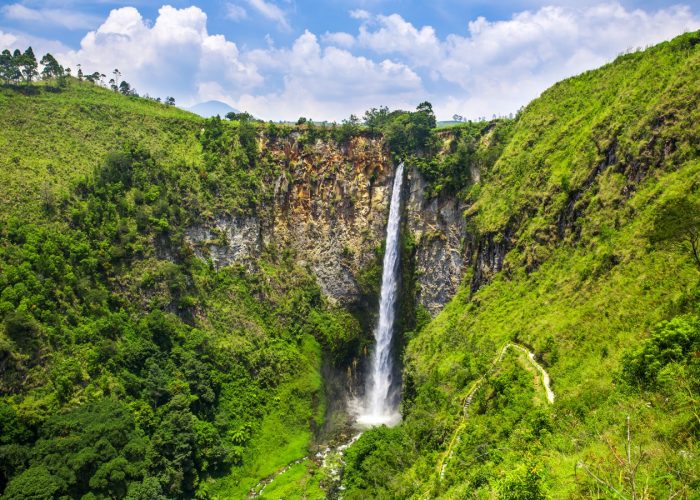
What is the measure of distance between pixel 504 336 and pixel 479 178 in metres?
22.0

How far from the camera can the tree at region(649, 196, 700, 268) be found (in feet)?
50.9

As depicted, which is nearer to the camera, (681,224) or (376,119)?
(681,224)

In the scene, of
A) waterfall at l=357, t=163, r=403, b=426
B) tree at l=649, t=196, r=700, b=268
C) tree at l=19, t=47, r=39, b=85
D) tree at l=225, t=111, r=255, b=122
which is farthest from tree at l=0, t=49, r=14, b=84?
tree at l=649, t=196, r=700, b=268

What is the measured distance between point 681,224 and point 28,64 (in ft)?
221

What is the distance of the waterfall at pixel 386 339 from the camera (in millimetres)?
44250

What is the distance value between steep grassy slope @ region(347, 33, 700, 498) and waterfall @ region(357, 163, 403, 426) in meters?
7.97

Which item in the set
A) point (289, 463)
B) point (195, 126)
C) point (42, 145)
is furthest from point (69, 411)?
point (195, 126)

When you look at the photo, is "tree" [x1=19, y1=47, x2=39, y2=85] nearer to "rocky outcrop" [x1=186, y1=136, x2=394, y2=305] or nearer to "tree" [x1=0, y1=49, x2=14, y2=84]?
"tree" [x1=0, y1=49, x2=14, y2=84]

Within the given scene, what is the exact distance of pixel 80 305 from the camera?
34781 mm

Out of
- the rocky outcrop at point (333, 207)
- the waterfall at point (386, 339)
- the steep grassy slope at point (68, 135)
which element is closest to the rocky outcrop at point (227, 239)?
the rocky outcrop at point (333, 207)

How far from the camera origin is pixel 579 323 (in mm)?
20031

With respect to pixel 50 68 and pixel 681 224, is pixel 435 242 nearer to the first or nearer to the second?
pixel 681 224

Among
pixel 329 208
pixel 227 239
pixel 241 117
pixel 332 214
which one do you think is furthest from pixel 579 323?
pixel 241 117

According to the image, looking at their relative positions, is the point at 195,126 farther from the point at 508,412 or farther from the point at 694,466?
the point at 694,466
